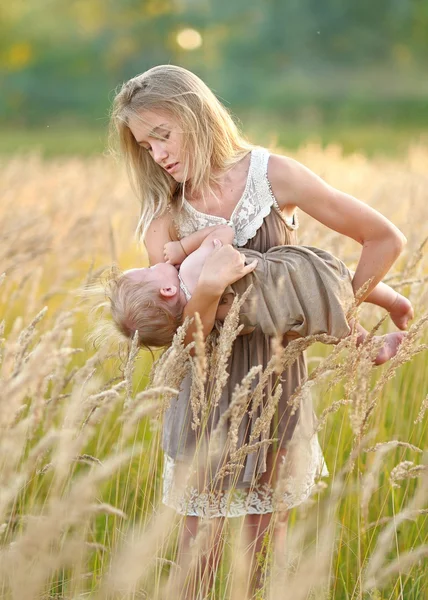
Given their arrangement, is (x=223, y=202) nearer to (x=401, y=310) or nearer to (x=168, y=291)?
(x=168, y=291)

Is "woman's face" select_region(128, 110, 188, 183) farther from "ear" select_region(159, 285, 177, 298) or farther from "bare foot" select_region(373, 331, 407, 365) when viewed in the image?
"bare foot" select_region(373, 331, 407, 365)

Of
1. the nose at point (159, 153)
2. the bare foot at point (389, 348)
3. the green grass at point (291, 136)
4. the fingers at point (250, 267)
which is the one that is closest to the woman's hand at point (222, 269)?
the fingers at point (250, 267)

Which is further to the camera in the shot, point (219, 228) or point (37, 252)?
→ point (37, 252)

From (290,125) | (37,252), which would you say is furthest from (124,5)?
(37,252)

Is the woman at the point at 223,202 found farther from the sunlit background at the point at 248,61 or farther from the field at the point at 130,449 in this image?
the sunlit background at the point at 248,61

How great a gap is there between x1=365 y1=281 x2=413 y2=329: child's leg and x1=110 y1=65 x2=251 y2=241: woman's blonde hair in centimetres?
58

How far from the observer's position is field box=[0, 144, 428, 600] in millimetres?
1293

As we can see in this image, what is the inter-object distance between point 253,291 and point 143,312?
303mm

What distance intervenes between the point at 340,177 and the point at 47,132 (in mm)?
27791

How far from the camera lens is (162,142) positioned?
222 centimetres

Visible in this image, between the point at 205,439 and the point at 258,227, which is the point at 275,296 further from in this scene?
the point at 205,439

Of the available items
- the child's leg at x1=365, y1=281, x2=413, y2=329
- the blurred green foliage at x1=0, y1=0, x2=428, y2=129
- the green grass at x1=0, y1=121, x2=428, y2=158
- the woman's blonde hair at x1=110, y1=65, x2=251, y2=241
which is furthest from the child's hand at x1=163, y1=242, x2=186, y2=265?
the blurred green foliage at x1=0, y1=0, x2=428, y2=129

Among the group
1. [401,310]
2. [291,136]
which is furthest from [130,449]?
[291,136]

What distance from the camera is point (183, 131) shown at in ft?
7.24
